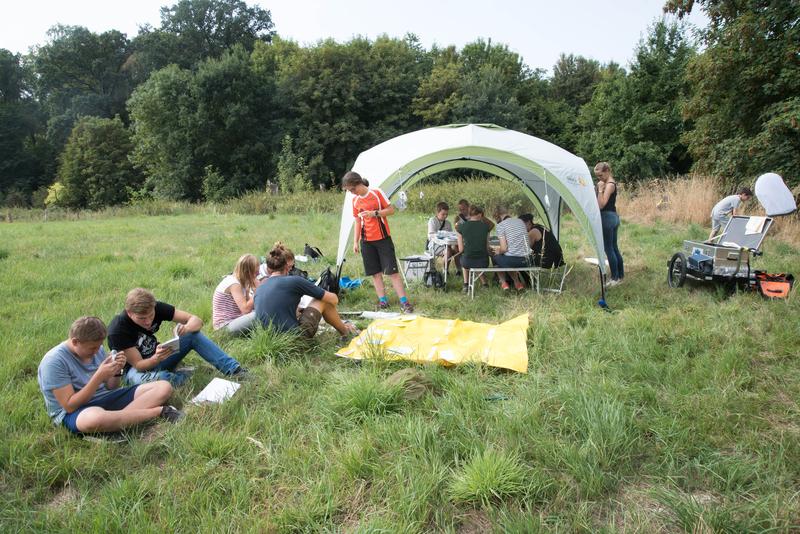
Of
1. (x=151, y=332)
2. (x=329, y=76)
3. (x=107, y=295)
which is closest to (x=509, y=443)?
(x=151, y=332)

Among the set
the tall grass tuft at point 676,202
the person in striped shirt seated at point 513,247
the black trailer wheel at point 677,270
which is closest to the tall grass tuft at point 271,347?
the person in striped shirt seated at point 513,247

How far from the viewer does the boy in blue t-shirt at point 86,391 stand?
305 cm

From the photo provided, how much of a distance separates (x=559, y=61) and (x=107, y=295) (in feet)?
135

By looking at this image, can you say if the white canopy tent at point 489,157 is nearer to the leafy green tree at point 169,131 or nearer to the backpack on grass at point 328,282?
the backpack on grass at point 328,282

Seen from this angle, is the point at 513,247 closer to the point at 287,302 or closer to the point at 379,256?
the point at 379,256

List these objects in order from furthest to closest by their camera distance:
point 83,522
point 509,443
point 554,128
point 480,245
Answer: point 554,128 < point 480,245 < point 509,443 < point 83,522

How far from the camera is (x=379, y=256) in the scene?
613 cm

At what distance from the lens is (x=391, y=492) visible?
2523 millimetres

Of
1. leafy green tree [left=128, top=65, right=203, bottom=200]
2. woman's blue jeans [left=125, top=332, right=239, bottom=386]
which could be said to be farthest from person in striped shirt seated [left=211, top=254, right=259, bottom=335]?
leafy green tree [left=128, top=65, right=203, bottom=200]

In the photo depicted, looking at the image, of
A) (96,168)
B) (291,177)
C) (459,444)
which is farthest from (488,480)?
(96,168)

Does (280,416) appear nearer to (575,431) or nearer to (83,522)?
(83,522)

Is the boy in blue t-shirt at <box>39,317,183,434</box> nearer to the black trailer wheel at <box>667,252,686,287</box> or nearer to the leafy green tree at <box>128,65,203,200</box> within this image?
the black trailer wheel at <box>667,252,686,287</box>

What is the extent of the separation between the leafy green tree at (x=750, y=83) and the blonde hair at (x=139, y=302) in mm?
14622

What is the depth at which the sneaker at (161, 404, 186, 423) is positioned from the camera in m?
3.30
